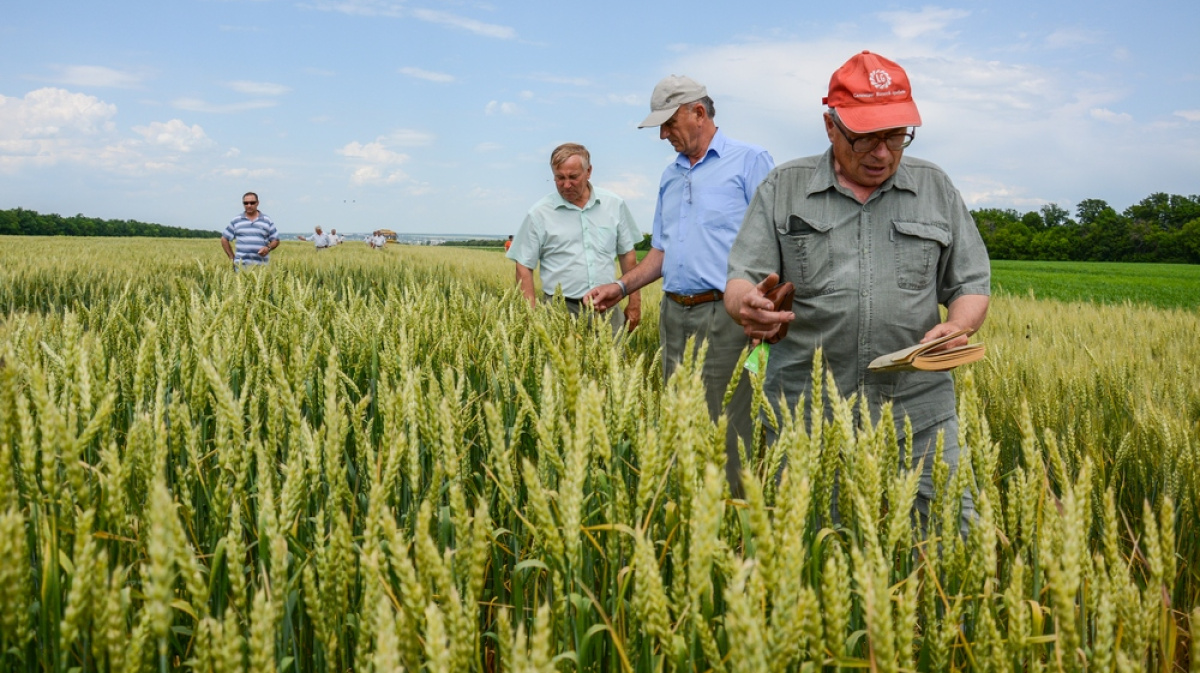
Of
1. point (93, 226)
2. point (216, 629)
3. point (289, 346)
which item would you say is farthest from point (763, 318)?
point (93, 226)

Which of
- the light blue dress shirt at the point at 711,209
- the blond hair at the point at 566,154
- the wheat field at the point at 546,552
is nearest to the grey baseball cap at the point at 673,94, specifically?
the light blue dress shirt at the point at 711,209

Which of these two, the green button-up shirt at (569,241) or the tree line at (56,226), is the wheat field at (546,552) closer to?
the green button-up shirt at (569,241)

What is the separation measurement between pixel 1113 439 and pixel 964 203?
3.66 ft

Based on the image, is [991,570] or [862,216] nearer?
[991,570]

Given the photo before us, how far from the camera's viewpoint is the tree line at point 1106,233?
52.6 meters

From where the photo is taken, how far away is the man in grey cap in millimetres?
3779

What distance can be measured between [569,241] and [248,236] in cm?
660

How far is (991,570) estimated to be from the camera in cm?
92

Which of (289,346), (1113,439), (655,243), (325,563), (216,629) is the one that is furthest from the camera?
(655,243)

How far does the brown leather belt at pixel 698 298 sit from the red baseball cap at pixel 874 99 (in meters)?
1.52

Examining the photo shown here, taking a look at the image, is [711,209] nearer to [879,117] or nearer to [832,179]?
[832,179]

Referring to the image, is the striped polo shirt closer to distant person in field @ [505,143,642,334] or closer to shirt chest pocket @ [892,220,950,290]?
distant person in field @ [505,143,642,334]

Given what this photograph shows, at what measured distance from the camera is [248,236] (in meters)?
9.84

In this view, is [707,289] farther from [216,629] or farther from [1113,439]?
[216,629]
